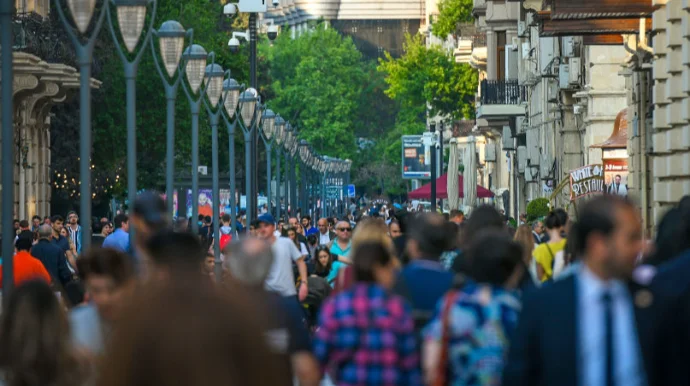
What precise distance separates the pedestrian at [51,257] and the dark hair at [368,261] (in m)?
11.6

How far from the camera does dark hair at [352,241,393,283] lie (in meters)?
8.34

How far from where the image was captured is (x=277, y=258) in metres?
14.1

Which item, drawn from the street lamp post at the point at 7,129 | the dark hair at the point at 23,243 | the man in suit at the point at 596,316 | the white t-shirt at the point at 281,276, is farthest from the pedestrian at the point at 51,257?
the man in suit at the point at 596,316

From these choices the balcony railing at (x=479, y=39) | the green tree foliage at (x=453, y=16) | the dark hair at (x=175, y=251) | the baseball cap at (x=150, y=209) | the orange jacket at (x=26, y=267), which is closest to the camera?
the dark hair at (x=175, y=251)

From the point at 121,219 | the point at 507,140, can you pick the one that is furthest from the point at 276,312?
the point at 507,140

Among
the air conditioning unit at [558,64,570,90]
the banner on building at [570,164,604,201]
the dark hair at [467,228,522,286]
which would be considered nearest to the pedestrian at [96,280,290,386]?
the dark hair at [467,228,522,286]

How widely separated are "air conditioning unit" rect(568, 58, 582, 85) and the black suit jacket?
33.2 meters

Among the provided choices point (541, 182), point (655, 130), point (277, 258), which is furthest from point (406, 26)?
point (277, 258)

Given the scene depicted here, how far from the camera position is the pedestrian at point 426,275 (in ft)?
30.3

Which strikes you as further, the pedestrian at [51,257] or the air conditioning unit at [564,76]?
the air conditioning unit at [564,76]

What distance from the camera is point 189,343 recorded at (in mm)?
4797

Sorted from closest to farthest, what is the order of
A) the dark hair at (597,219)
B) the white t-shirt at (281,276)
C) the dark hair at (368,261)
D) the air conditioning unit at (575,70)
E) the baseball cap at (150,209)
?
the dark hair at (597,219) → the dark hair at (368,261) → the baseball cap at (150,209) → the white t-shirt at (281,276) → the air conditioning unit at (575,70)

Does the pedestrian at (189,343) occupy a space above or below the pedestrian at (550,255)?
above

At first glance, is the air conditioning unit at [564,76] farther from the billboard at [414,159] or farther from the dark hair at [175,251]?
the billboard at [414,159]
